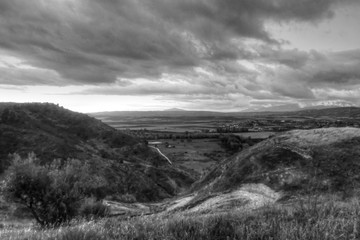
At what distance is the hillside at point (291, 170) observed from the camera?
18.2m

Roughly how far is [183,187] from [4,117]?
199ft

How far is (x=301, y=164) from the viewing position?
21.1m

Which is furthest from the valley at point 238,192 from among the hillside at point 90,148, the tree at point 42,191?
the tree at point 42,191

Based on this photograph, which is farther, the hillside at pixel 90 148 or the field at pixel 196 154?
the field at pixel 196 154

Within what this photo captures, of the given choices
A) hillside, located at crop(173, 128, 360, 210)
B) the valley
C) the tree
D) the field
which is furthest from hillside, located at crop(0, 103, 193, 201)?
hillside, located at crop(173, 128, 360, 210)

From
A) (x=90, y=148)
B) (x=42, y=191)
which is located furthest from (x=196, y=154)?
(x=42, y=191)

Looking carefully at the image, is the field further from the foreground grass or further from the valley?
the foreground grass

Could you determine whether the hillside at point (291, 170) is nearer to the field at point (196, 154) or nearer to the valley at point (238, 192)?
the valley at point (238, 192)

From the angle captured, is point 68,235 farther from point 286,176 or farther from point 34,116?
point 34,116

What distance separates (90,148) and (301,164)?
78.2 m

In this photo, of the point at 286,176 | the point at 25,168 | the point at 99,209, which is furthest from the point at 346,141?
the point at 25,168

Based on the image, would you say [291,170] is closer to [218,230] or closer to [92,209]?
[218,230]

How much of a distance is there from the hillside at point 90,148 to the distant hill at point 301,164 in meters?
46.7

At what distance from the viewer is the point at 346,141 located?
22266 millimetres
